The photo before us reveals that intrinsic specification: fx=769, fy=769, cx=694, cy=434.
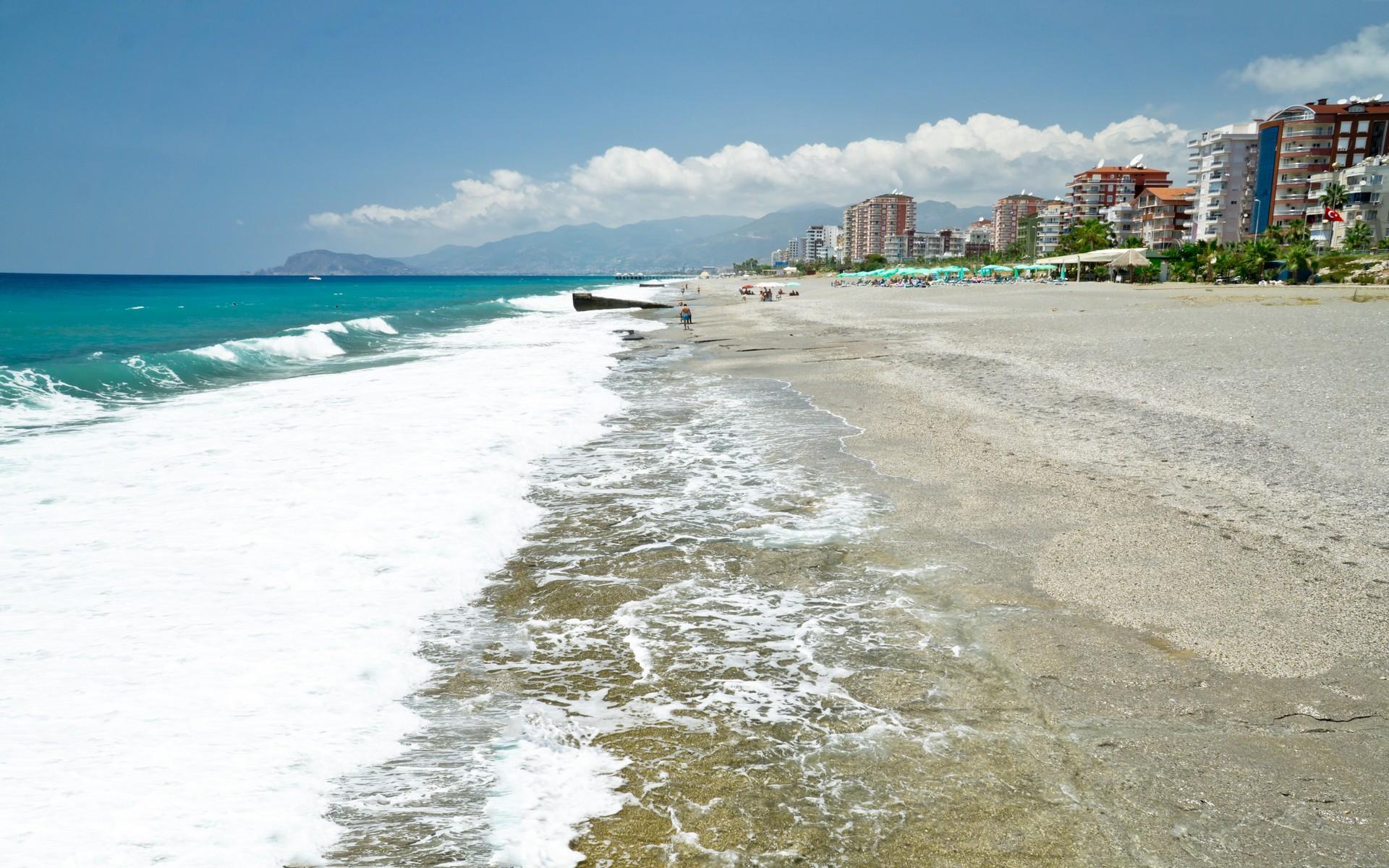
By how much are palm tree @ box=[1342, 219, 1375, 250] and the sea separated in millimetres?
73605

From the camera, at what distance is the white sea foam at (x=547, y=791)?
325cm

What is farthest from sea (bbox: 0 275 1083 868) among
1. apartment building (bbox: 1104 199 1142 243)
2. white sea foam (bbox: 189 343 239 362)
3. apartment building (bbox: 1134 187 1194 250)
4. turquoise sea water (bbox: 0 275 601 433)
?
apartment building (bbox: 1104 199 1142 243)

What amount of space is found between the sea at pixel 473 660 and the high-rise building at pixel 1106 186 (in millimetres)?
141732

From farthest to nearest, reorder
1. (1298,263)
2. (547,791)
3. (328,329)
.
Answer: (1298,263)
(328,329)
(547,791)

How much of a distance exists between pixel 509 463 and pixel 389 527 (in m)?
2.69

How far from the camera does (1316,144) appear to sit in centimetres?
8462

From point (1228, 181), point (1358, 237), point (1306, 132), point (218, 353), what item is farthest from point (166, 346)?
point (1228, 181)

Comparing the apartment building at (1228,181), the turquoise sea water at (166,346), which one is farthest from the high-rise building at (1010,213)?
the turquoise sea water at (166,346)

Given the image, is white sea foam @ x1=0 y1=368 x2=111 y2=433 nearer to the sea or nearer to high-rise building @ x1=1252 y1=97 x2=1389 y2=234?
the sea

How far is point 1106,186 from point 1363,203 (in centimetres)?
6253

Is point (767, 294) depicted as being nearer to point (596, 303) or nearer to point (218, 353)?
point (596, 303)

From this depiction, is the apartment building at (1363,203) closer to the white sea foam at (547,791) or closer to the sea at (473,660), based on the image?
the sea at (473,660)

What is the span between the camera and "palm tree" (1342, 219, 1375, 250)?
6172 centimetres

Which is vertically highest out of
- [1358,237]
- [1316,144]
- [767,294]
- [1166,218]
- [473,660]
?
[1316,144]
